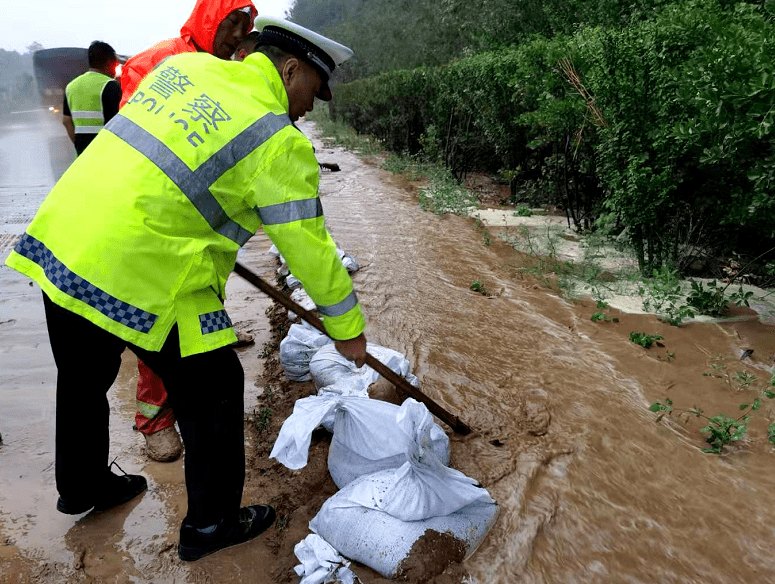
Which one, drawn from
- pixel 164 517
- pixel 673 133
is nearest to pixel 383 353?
pixel 164 517

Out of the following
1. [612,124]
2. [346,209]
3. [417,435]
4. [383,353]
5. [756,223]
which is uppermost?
[612,124]

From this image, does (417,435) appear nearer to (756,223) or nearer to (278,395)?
(278,395)

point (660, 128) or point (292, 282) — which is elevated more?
point (660, 128)

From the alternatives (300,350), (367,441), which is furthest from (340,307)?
(300,350)

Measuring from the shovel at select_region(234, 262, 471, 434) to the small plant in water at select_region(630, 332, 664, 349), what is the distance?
140cm

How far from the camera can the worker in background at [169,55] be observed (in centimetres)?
251

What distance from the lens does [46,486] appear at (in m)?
2.36

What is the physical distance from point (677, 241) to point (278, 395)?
309cm

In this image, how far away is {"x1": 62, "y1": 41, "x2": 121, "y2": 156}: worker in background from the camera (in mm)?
3930

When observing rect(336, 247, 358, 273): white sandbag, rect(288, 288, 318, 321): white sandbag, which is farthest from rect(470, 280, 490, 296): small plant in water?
rect(288, 288, 318, 321): white sandbag

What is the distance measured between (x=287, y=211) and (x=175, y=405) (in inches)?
29.0

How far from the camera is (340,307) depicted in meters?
1.79

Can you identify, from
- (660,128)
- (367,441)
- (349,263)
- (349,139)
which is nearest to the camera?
(367,441)

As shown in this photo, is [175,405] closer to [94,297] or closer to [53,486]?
[94,297]
